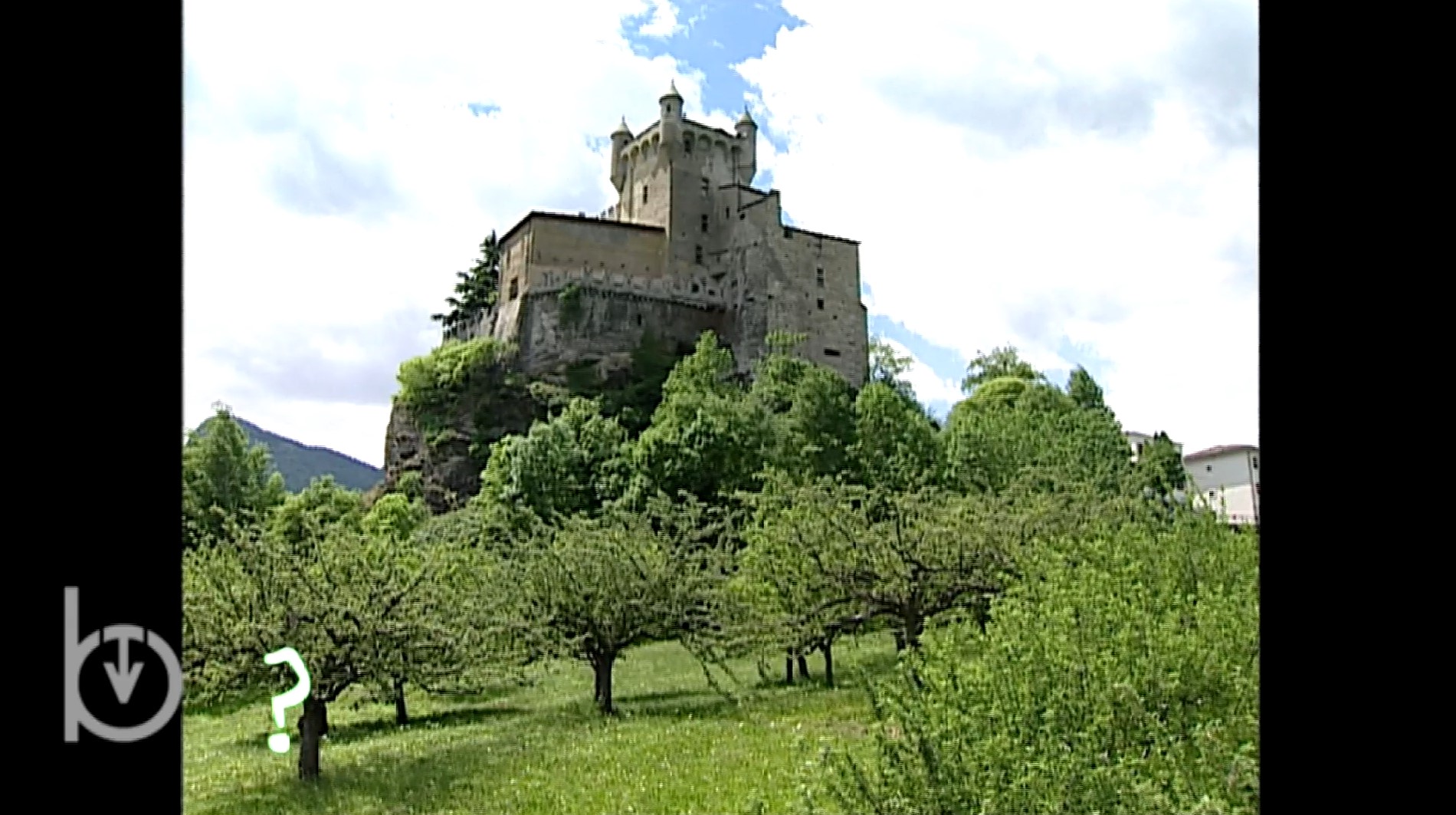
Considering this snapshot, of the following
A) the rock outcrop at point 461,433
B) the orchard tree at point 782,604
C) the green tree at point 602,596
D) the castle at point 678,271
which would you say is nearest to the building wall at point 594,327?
the castle at point 678,271

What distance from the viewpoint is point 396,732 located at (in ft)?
40.5

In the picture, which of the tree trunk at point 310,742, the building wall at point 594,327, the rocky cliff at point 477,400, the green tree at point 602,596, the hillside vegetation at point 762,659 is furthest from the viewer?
the building wall at point 594,327

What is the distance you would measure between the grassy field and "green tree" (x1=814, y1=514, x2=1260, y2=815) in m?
0.79

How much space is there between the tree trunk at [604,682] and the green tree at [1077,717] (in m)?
6.80

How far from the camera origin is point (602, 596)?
516 inches

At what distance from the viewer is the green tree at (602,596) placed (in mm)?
13062

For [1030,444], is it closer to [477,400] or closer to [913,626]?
[913,626]

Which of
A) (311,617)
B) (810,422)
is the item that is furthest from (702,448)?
(311,617)

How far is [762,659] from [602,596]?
240 cm
